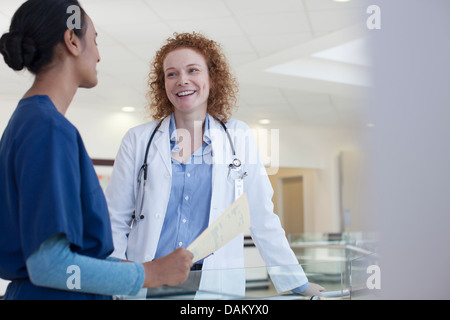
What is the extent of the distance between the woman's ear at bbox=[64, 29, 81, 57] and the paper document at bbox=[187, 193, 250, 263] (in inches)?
18.2

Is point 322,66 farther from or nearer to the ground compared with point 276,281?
farther from the ground

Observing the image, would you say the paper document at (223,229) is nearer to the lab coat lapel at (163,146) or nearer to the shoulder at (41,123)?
the shoulder at (41,123)

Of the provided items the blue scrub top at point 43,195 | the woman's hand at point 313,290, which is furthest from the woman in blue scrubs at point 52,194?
the woman's hand at point 313,290

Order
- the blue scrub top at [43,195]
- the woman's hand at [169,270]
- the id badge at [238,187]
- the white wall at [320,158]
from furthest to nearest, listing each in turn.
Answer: the white wall at [320,158] < the id badge at [238,187] < the woman's hand at [169,270] < the blue scrub top at [43,195]

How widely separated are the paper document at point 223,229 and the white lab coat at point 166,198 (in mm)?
514

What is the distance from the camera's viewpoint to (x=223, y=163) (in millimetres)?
1733

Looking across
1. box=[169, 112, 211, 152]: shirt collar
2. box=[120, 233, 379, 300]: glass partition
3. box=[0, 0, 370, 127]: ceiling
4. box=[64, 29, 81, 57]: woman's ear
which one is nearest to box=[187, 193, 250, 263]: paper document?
box=[120, 233, 379, 300]: glass partition

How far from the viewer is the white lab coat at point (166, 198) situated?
5.25ft

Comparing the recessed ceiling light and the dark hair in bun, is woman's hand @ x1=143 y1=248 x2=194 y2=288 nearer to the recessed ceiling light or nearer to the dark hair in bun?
the dark hair in bun

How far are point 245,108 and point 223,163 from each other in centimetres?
664

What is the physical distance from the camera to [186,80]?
1.80 metres

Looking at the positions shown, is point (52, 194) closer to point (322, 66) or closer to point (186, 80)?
point (186, 80)

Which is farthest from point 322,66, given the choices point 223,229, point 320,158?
point 223,229

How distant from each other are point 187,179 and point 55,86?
0.78m
